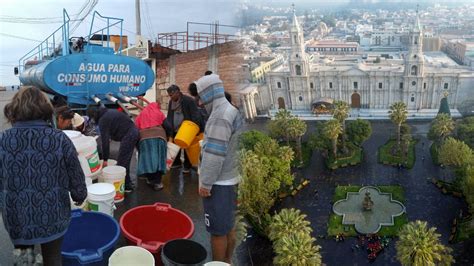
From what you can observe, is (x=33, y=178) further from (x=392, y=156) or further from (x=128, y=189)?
(x=392, y=156)

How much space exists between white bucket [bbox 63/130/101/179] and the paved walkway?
408 cm

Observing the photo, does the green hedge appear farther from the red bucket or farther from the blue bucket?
the blue bucket

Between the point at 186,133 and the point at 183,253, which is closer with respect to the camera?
the point at 183,253

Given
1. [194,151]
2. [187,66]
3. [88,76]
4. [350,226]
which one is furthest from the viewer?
[350,226]

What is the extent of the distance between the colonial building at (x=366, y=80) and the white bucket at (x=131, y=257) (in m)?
4.43

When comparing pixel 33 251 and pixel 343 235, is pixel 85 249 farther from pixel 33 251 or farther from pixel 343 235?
pixel 343 235

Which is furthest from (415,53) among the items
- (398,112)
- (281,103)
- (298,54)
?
(281,103)

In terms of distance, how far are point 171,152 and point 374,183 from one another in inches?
363

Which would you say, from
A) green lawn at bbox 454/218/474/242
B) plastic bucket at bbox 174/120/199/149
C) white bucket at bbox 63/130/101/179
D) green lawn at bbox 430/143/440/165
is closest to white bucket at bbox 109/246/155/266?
plastic bucket at bbox 174/120/199/149

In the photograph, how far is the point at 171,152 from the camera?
3.32m

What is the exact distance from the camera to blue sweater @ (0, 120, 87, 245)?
139 centimetres

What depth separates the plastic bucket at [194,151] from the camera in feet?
9.92

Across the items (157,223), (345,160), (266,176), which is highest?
(157,223)

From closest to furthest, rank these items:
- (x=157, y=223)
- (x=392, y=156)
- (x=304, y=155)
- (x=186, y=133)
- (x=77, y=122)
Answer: (x=157, y=223) < (x=186, y=133) < (x=77, y=122) < (x=304, y=155) < (x=392, y=156)
